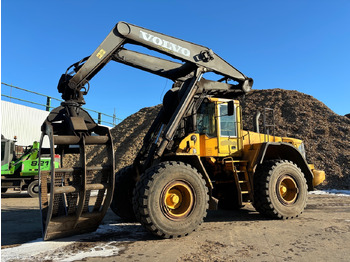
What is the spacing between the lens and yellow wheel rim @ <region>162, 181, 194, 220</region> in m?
5.40

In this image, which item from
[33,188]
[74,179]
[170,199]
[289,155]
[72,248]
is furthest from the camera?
[33,188]

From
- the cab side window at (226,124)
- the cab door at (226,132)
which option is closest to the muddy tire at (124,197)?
the cab door at (226,132)

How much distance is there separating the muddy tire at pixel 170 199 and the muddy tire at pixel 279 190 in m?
1.81

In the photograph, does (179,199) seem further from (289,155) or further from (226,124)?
(289,155)

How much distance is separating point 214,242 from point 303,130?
18.1 metres

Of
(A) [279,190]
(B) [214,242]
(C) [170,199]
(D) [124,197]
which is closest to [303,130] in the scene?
(A) [279,190]

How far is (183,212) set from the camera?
5.46 meters

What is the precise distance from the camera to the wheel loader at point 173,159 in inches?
200

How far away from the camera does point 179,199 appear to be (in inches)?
219

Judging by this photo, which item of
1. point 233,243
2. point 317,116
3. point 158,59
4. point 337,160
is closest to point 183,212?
point 233,243

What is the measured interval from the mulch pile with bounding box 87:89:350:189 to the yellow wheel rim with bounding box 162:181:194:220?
40.9ft

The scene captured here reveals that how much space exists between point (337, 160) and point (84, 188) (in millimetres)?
16928

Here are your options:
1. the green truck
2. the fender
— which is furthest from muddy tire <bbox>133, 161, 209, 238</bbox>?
the green truck

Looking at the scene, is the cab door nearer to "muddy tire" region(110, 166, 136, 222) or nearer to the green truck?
"muddy tire" region(110, 166, 136, 222)
